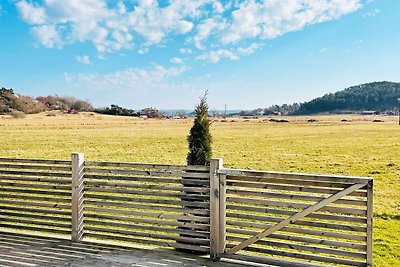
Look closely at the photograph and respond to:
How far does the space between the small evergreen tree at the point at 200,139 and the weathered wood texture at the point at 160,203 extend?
0.47 meters

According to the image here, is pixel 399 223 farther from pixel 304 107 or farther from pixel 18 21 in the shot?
A: pixel 304 107

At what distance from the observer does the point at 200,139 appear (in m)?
5.59

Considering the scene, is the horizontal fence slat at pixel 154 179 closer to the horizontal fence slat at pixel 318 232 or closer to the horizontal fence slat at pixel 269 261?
the horizontal fence slat at pixel 318 232

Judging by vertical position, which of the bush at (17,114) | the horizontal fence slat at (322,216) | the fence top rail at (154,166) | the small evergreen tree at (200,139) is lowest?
the horizontal fence slat at (322,216)

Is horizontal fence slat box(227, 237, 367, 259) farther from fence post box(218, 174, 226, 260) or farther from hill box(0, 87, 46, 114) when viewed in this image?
hill box(0, 87, 46, 114)

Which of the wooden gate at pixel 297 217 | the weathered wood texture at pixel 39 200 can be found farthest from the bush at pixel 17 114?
the wooden gate at pixel 297 217

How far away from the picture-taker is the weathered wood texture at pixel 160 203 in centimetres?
500

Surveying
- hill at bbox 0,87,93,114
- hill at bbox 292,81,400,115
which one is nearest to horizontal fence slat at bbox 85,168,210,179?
hill at bbox 0,87,93,114

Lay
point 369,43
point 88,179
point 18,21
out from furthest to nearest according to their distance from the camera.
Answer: point 369,43 < point 18,21 < point 88,179

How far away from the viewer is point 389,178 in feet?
48.7

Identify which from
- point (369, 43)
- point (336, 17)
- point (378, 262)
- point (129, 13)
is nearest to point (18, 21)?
point (129, 13)

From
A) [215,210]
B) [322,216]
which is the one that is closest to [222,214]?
[215,210]

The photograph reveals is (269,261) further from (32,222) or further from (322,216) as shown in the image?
(32,222)

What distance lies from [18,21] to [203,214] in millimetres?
25172
